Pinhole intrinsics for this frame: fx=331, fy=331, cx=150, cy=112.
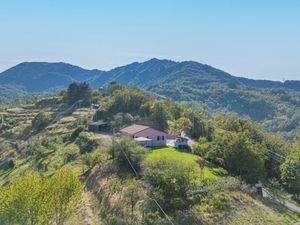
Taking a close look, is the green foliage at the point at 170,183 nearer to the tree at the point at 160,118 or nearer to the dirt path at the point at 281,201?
the dirt path at the point at 281,201

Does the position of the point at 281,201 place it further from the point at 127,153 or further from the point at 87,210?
the point at 87,210

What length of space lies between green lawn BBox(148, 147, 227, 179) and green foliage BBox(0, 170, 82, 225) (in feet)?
43.3

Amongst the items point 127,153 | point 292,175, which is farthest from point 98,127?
point 292,175

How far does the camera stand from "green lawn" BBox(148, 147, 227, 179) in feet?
134

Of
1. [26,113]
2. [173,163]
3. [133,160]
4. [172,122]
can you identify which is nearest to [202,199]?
[173,163]

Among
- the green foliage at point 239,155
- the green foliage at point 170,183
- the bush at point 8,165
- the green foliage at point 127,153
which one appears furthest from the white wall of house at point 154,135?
the bush at point 8,165

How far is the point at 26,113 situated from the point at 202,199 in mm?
115695

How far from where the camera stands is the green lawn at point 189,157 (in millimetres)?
40984

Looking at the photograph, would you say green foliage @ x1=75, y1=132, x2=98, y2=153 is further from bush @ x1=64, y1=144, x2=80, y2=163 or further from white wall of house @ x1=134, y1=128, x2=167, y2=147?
white wall of house @ x1=134, y1=128, x2=167, y2=147

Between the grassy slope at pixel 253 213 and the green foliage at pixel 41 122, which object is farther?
the green foliage at pixel 41 122

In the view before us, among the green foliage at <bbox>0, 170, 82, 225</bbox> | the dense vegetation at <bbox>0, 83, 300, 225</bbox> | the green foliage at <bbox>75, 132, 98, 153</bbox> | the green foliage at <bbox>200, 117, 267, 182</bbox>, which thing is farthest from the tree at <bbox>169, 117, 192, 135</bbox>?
the green foliage at <bbox>0, 170, 82, 225</bbox>

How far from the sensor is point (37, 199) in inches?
1061

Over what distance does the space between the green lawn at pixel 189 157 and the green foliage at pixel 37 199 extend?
13.2 metres

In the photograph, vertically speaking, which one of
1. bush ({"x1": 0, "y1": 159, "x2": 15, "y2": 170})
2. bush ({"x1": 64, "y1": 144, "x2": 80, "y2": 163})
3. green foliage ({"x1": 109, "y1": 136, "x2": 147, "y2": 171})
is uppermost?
green foliage ({"x1": 109, "y1": 136, "x2": 147, "y2": 171})
